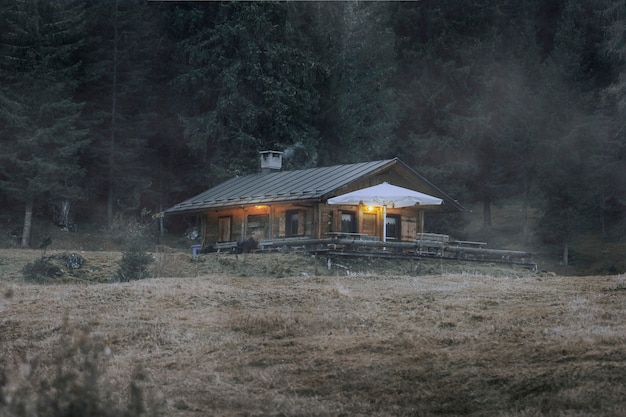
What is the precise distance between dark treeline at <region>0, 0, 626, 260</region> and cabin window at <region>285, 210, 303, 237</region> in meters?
11.7

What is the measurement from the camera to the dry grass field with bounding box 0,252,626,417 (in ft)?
42.3

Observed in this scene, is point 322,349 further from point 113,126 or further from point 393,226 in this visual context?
point 113,126

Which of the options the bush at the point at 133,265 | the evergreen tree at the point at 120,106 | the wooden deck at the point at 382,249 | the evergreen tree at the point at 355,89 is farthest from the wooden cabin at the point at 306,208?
the evergreen tree at the point at 355,89

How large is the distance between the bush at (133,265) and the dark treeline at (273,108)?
18009mm

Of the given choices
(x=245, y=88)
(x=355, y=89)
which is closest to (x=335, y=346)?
(x=245, y=88)

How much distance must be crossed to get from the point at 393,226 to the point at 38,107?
19.5 meters

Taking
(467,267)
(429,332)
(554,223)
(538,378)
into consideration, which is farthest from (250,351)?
(554,223)

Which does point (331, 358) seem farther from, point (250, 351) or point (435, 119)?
point (435, 119)

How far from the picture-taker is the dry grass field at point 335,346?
1291 centimetres

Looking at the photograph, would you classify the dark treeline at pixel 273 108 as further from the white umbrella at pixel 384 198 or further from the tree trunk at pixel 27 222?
the white umbrella at pixel 384 198

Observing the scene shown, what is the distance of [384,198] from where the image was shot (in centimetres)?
3697

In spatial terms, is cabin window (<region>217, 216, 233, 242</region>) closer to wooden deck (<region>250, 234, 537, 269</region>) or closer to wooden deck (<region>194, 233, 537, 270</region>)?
wooden deck (<region>194, 233, 537, 270</region>)

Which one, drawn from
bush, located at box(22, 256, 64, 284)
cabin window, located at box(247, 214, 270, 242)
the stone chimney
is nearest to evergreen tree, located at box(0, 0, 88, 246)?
the stone chimney

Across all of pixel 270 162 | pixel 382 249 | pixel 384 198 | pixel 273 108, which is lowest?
pixel 382 249
